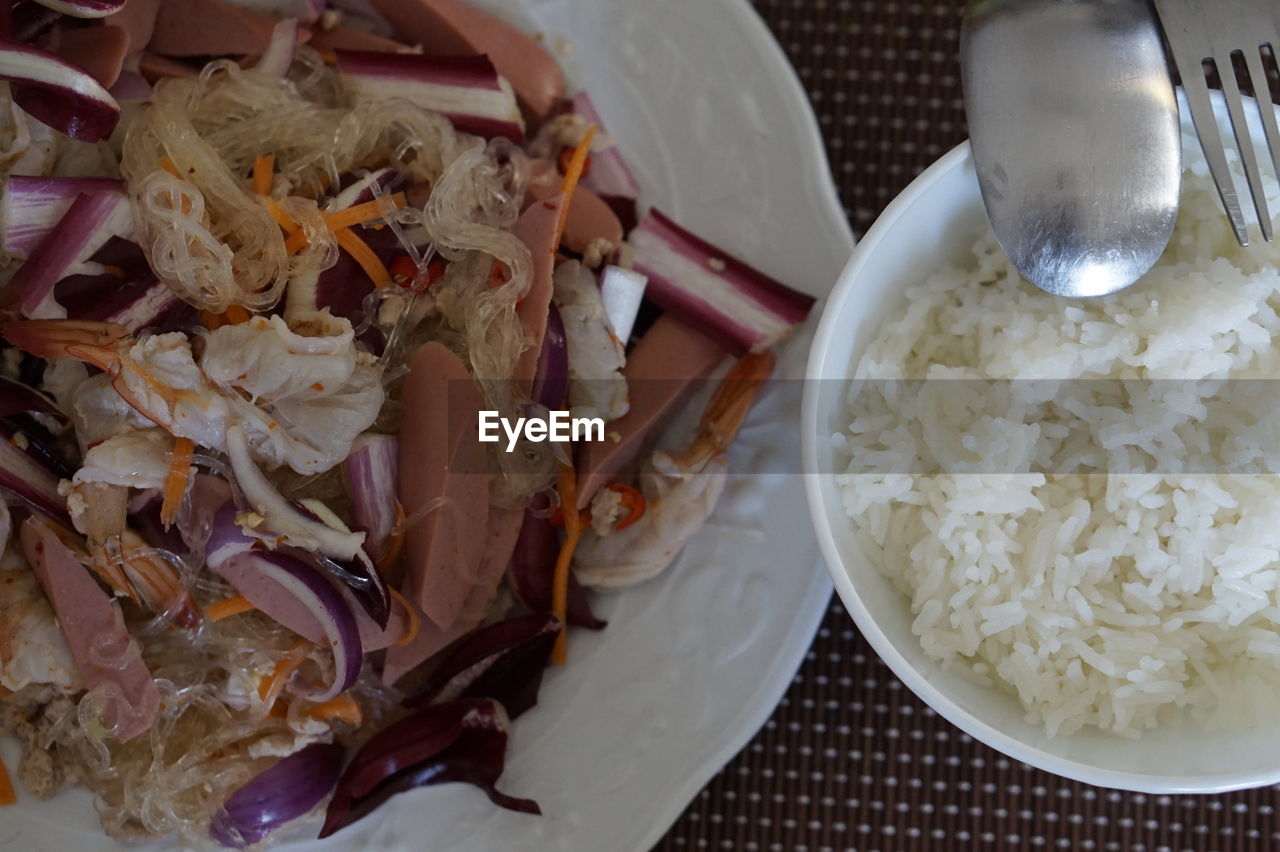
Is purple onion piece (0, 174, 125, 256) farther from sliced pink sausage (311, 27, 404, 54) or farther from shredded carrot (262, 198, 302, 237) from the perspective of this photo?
sliced pink sausage (311, 27, 404, 54)

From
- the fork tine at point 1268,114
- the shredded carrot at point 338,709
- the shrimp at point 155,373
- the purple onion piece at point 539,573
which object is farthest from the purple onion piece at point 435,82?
the fork tine at point 1268,114

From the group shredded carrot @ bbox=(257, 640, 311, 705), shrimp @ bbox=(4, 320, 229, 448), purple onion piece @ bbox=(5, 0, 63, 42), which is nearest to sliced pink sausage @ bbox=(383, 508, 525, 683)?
shredded carrot @ bbox=(257, 640, 311, 705)

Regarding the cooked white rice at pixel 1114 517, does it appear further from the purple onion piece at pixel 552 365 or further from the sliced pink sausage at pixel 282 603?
the sliced pink sausage at pixel 282 603

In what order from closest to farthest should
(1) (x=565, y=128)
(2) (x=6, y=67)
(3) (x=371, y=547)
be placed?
1. (2) (x=6, y=67)
2. (3) (x=371, y=547)
3. (1) (x=565, y=128)

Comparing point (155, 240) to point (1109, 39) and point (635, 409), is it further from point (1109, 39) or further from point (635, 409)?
point (1109, 39)

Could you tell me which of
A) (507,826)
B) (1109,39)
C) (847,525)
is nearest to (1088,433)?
(847,525)

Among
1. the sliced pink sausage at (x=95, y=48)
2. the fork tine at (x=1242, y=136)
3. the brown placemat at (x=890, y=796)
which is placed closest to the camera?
the fork tine at (x=1242, y=136)
